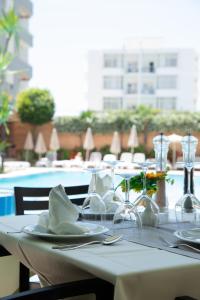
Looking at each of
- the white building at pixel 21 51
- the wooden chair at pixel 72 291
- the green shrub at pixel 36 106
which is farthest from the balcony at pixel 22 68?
the wooden chair at pixel 72 291

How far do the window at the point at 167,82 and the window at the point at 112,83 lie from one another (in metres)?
2.67

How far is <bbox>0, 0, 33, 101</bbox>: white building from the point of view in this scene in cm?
2019

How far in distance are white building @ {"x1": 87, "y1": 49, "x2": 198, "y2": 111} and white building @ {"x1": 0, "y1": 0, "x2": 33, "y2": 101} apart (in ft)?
34.4

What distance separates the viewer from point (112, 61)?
109 feet

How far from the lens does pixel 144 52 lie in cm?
3281

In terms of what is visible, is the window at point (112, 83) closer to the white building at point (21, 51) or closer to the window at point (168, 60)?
the window at point (168, 60)

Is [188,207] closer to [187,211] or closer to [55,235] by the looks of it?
[187,211]

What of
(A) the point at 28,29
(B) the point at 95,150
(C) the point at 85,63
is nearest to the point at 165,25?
(C) the point at 85,63

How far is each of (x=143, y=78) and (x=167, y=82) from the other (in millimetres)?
1653

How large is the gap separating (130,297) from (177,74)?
1269 inches

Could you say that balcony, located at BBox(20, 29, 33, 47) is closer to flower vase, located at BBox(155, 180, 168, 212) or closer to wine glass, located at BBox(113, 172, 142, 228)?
flower vase, located at BBox(155, 180, 168, 212)

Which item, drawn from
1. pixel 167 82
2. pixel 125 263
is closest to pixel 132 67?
pixel 167 82

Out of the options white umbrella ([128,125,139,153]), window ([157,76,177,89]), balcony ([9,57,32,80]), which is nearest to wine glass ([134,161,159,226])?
white umbrella ([128,125,139,153])

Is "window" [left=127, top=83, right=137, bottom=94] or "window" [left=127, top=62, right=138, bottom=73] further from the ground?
"window" [left=127, top=62, right=138, bottom=73]
